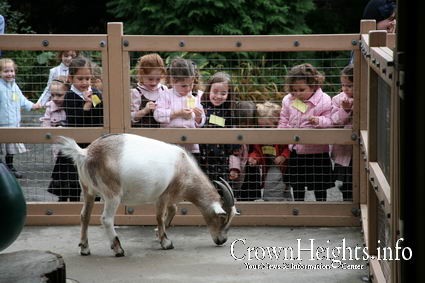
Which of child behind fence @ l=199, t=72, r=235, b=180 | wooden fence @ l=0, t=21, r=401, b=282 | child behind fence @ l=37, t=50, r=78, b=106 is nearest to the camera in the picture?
wooden fence @ l=0, t=21, r=401, b=282

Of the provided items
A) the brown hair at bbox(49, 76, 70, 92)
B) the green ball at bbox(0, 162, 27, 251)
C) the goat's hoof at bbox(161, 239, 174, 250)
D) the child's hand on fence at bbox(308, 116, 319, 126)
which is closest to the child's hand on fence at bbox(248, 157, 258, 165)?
the child's hand on fence at bbox(308, 116, 319, 126)

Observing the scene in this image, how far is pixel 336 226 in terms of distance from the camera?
6848mm

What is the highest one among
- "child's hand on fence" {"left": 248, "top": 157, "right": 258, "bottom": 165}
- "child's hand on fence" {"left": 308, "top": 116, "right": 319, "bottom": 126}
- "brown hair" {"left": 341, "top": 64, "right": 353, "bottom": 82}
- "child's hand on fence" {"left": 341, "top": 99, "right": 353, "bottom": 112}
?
"brown hair" {"left": 341, "top": 64, "right": 353, "bottom": 82}

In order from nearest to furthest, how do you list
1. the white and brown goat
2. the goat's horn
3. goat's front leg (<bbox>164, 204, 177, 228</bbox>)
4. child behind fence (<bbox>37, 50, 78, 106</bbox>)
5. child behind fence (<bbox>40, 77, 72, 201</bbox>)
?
the white and brown goat < the goat's horn < goat's front leg (<bbox>164, 204, 177, 228</bbox>) < child behind fence (<bbox>40, 77, 72, 201</bbox>) < child behind fence (<bbox>37, 50, 78, 106</bbox>)

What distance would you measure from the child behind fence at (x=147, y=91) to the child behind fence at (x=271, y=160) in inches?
33.2

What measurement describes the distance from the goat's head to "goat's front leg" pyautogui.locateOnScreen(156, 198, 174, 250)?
0.33 metres

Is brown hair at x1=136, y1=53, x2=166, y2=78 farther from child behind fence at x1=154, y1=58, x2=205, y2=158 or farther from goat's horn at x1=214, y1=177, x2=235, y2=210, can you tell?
goat's horn at x1=214, y1=177, x2=235, y2=210

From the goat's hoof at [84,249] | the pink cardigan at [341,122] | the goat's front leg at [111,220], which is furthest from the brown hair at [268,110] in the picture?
the goat's hoof at [84,249]

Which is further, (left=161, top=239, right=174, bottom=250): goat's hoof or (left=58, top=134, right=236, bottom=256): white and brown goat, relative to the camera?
(left=161, top=239, right=174, bottom=250): goat's hoof

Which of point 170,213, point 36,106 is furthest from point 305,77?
point 36,106

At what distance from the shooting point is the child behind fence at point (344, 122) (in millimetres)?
6836

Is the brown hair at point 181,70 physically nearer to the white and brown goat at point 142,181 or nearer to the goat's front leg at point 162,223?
the white and brown goat at point 142,181

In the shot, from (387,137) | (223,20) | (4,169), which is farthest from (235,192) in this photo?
(223,20)

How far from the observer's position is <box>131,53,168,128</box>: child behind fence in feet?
22.7
